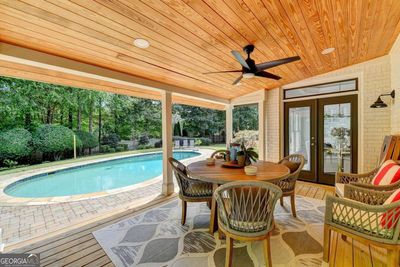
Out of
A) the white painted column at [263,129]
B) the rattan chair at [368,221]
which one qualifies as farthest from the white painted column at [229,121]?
the rattan chair at [368,221]

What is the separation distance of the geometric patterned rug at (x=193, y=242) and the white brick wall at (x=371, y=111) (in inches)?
79.1

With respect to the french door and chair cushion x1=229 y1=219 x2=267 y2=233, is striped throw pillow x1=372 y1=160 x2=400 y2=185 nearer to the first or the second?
chair cushion x1=229 y1=219 x2=267 y2=233

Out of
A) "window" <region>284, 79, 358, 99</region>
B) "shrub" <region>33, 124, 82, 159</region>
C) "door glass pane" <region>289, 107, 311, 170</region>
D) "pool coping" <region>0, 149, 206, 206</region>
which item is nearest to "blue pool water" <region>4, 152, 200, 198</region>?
"pool coping" <region>0, 149, 206, 206</region>

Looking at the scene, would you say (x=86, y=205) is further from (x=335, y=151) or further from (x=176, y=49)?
(x=335, y=151)

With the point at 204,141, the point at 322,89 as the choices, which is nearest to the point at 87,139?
the point at 204,141

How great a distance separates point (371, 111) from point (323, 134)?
3.25ft

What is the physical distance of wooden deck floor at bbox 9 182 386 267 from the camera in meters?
1.88

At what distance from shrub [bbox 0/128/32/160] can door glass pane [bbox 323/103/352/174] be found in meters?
10.2

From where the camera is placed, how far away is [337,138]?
4352 millimetres

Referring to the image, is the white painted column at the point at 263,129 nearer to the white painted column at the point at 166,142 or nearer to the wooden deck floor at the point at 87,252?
the white painted column at the point at 166,142

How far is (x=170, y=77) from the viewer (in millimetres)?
3523

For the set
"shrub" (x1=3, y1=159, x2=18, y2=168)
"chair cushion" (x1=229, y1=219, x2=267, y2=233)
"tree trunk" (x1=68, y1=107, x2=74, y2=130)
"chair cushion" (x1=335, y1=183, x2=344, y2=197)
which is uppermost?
"tree trunk" (x1=68, y1=107, x2=74, y2=130)

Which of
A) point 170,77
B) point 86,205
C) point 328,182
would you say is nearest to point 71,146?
point 86,205

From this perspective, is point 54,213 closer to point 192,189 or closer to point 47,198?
point 47,198
